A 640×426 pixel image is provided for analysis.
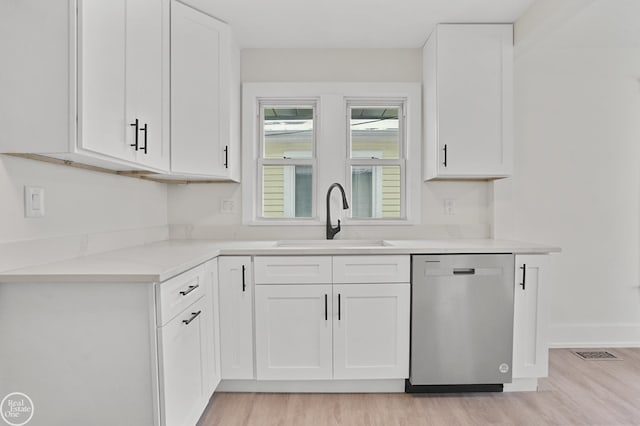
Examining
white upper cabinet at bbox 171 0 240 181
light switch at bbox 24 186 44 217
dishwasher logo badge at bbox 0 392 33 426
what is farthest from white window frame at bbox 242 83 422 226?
dishwasher logo badge at bbox 0 392 33 426

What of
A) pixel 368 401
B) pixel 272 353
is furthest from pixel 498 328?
pixel 272 353

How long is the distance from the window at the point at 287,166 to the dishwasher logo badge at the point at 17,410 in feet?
5.88

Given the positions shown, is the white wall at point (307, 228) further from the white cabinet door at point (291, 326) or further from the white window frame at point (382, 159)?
the white cabinet door at point (291, 326)

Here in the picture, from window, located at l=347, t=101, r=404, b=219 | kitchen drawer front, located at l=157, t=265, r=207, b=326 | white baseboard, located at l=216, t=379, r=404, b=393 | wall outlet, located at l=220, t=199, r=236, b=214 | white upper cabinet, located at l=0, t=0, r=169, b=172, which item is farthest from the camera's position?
window, located at l=347, t=101, r=404, b=219

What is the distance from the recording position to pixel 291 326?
6.98 feet

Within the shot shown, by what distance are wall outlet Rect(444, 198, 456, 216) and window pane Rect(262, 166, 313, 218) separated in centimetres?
106

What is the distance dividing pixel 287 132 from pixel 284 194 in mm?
506

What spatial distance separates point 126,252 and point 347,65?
2.04m

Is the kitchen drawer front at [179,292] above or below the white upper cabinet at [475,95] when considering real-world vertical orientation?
below

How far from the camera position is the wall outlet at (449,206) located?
9.05ft

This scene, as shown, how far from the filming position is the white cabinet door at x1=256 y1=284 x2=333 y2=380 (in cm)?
213

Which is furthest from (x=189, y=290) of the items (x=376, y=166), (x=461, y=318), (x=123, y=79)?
(x=376, y=166)

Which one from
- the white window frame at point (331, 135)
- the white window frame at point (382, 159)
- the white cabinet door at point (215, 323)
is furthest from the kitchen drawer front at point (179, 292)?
the white window frame at point (382, 159)

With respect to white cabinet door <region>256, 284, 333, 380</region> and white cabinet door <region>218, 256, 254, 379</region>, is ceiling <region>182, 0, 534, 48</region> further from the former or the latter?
white cabinet door <region>256, 284, 333, 380</region>
